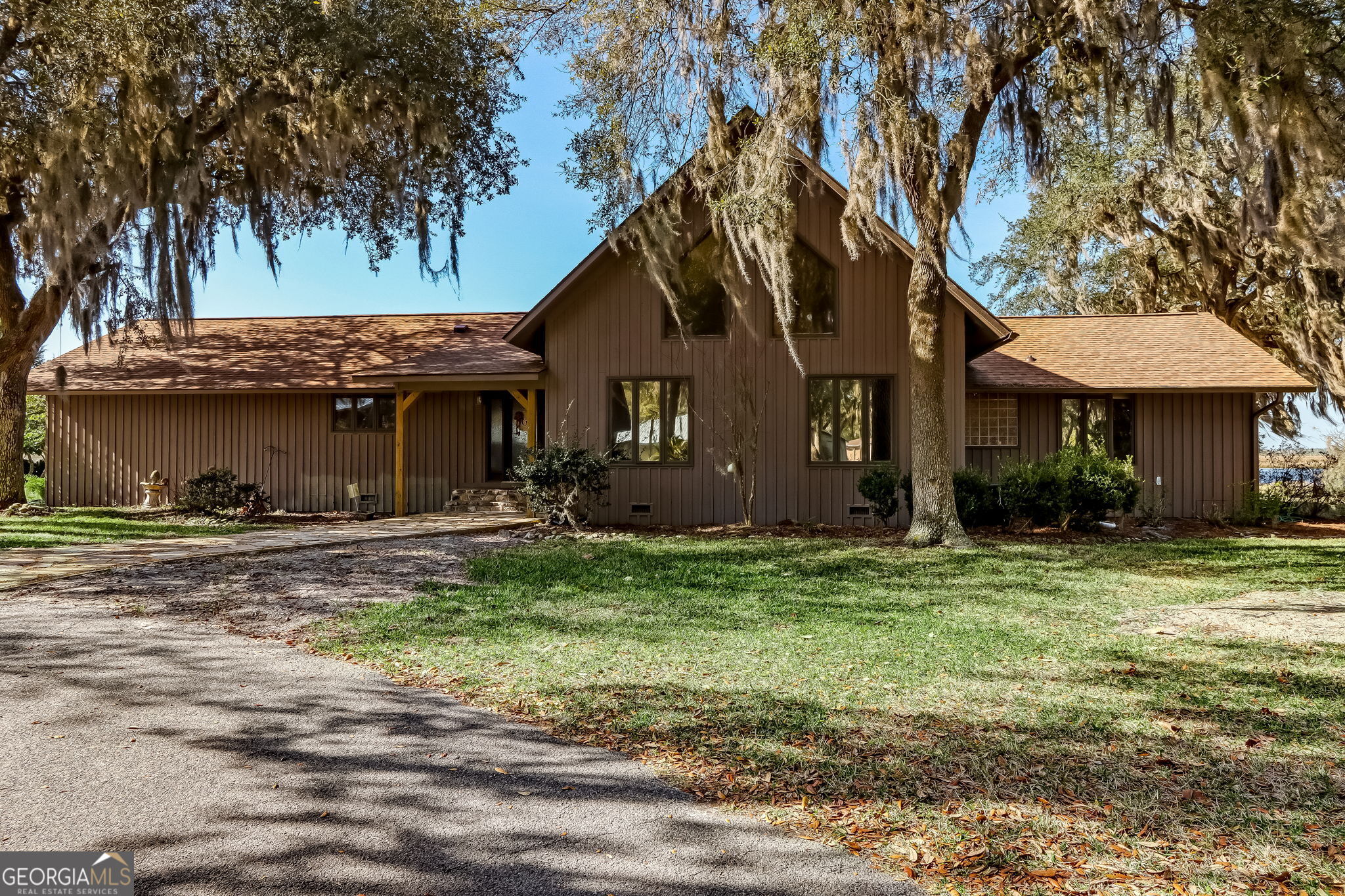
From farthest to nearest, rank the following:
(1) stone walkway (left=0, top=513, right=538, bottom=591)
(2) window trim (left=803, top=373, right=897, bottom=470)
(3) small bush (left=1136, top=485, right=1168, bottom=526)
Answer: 1. (3) small bush (left=1136, top=485, right=1168, bottom=526)
2. (2) window trim (left=803, top=373, right=897, bottom=470)
3. (1) stone walkway (left=0, top=513, right=538, bottom=591)

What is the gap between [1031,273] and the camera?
23.9 meters

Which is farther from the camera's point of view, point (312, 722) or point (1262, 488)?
point (1262, 488)

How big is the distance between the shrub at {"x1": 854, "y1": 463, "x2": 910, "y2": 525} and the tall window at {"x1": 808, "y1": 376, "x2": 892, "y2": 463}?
512 millimetres

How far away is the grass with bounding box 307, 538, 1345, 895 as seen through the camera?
3.04m

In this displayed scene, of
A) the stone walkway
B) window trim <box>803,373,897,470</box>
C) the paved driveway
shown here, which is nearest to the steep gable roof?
window trim <box>803,373,897,470</box>

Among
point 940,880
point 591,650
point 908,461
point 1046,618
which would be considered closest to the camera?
point 940,880

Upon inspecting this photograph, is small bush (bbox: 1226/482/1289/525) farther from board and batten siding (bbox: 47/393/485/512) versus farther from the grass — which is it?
board and batten siding (bbox: 47/393/485/512)

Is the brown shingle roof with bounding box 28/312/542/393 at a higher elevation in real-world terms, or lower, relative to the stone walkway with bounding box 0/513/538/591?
higher

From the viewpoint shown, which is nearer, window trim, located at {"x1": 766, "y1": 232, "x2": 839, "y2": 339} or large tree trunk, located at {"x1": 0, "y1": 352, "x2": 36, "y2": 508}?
window trim, located at {"x1": 766, "y1": 232, "x2": 839, "y2": 339}

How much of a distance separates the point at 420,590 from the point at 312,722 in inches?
150

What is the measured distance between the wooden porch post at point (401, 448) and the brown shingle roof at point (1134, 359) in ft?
32.0

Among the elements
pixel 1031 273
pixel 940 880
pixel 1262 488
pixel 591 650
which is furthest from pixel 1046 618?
pixel 1031 273

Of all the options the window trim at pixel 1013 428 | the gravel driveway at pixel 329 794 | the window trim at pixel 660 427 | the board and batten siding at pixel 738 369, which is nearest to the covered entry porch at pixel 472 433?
the board and batten siding at pixel 738 369

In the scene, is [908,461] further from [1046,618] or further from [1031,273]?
[1031,273]
